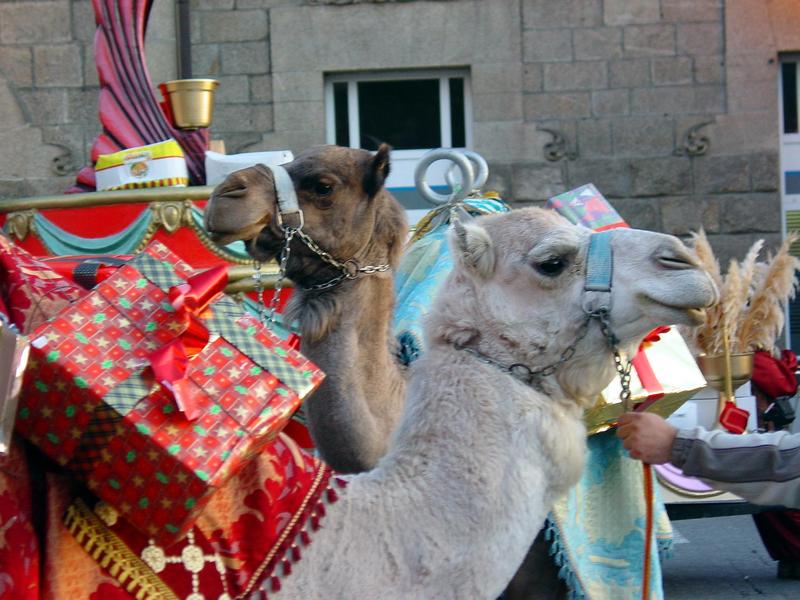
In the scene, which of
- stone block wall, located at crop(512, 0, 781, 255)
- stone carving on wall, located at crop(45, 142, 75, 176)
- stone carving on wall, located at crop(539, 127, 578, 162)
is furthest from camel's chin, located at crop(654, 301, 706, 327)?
stone carving on wall, located at crop(45, 142, 75, 176)

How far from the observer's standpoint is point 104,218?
520cm

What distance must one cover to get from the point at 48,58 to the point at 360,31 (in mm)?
2720

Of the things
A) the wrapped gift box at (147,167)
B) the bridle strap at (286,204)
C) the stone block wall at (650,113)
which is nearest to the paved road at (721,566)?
the wrapped gift box at (147,167)

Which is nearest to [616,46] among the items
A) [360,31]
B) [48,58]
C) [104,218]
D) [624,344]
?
[360,31]

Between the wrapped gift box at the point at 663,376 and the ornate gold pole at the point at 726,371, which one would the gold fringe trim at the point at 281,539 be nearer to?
the wrapped gift box at the point at 663,376

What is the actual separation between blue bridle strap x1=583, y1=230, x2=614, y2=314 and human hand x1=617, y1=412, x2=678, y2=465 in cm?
48

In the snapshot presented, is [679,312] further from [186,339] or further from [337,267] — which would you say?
[337,267]

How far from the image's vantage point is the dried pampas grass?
6.47 meters

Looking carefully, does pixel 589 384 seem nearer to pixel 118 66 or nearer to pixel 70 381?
pixel 70 381

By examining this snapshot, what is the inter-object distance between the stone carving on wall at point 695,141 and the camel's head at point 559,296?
8.77 metres

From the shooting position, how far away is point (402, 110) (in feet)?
37.8

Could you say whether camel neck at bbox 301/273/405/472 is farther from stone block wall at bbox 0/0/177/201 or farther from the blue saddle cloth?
stone block wall at bbox 0/0/177/201

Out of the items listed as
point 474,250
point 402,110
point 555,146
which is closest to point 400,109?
point 402,110

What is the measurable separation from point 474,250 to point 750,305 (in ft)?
14.3
